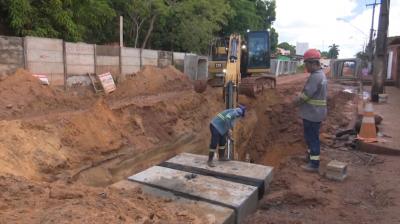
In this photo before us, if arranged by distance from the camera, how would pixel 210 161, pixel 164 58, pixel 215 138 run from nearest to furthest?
pixel 215 138
pixel 210 161
pixel 164 58

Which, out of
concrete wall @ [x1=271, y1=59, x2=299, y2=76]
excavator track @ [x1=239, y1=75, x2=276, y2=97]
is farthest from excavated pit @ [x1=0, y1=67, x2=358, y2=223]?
concrete wall @ [x1=271, y1=59, x2=299, y2=76]

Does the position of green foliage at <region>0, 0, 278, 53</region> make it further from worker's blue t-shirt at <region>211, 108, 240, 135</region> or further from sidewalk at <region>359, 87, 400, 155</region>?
sidewalk at <region>359, 87, 400, 155</region>

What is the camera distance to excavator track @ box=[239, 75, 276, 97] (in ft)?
41.8

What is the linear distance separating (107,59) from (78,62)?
1588mm

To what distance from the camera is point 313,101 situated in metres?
5.96

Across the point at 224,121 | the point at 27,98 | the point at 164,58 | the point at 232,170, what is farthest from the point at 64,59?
the point at 232,170

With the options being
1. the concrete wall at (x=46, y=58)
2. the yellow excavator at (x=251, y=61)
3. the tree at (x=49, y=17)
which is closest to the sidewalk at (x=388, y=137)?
the yellow excavator at (x=251, y=61)

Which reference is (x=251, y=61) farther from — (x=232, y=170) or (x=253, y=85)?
(x=232, y=170)

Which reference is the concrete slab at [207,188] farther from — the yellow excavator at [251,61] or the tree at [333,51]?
the tree at [333,51]

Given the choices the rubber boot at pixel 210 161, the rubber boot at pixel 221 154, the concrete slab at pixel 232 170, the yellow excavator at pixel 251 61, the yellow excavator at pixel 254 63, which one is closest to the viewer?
the concrete slab at pixel 232 170

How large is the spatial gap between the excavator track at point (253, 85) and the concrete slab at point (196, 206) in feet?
25.5

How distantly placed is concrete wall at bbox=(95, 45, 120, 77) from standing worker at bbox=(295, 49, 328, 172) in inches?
359

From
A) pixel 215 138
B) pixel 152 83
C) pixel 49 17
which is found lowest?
pixel 215 138

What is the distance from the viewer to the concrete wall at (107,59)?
524 inches
